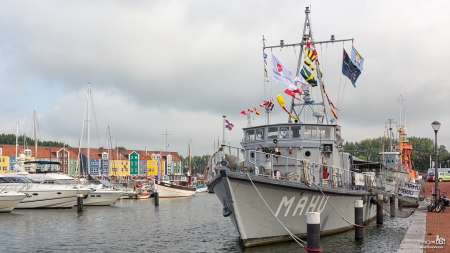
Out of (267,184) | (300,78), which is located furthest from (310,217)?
(300,78)

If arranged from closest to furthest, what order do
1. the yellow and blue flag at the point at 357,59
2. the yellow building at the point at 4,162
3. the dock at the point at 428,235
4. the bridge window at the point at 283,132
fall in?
the dock at the point at 428,235 < the bridge window at the point at 283,132 < the yellow and blue flag at the point at 357,59 < the yellow building at the point at 4,162

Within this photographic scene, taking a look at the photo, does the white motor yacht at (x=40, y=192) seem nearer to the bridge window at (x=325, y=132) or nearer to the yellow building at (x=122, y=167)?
the bridge window at (x=325, y=132)

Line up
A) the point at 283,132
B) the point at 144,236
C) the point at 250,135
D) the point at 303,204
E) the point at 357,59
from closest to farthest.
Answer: the point at 303,204
the point at 283,132
the point at 250,135
the point at 144,236
the point at 357,59

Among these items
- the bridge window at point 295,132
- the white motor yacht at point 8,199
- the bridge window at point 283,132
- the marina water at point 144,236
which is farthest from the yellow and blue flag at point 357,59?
the white motor yacht at point 8,199

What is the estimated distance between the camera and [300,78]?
22750 millimetres

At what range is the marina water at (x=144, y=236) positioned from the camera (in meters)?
18.4

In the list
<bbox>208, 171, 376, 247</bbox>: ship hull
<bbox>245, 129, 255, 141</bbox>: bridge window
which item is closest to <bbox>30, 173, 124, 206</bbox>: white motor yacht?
<bbox>245, 129, 255, 141</bbox>: bridge window

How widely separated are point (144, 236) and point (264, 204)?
8234 millimetres

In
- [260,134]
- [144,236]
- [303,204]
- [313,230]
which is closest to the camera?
[313,230]

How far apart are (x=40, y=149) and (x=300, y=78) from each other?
9425cm

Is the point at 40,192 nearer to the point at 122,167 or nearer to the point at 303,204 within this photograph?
the point at 303,204

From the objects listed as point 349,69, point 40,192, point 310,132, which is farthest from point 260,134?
point 40,192

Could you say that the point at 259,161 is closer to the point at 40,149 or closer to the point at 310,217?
the point at 310,217

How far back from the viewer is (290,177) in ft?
56.5
